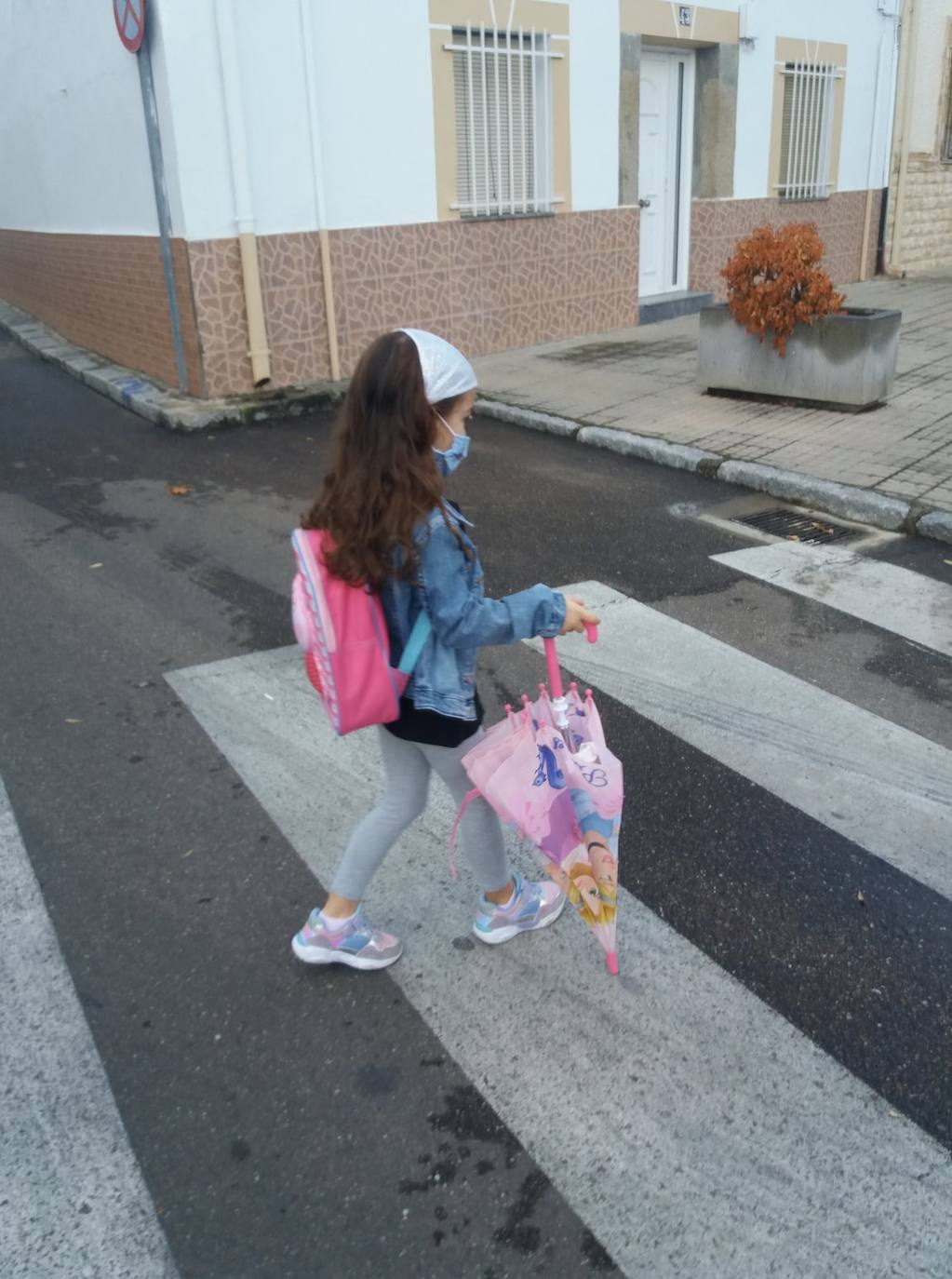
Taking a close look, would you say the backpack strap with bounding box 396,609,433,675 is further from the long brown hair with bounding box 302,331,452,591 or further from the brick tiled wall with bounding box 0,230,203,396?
the brick tiled wall with bounding box 0,230,203,396

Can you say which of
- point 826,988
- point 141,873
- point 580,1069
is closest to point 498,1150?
point 580,1069

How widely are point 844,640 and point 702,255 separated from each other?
10.5 m

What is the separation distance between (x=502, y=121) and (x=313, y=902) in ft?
32.9

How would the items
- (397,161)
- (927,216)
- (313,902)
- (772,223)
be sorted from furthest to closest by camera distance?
(927,216) → (772,223) → (397,161) → (313,902)

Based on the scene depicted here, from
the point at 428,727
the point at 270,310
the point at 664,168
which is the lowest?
the point at 428,727

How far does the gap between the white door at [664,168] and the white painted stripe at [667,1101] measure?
38.8 feet

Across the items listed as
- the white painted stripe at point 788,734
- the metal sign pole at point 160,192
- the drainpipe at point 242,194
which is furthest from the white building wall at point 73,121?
the white painted stripe at point 788,734

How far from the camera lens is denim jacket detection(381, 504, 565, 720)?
247 centimetres

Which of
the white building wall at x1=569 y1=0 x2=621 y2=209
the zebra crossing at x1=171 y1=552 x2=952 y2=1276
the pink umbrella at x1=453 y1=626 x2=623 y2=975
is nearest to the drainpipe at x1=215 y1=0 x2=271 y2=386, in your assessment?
the white building wall at x1=569 y1=0 x2=621 y2=209

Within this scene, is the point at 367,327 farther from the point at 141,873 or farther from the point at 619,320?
the point at 141,873

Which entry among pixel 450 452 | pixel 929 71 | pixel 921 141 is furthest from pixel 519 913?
pixel 929 71

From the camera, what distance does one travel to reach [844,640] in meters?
4.98

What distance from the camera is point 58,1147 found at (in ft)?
7.88

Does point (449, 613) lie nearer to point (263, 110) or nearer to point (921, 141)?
point (263, 110)
